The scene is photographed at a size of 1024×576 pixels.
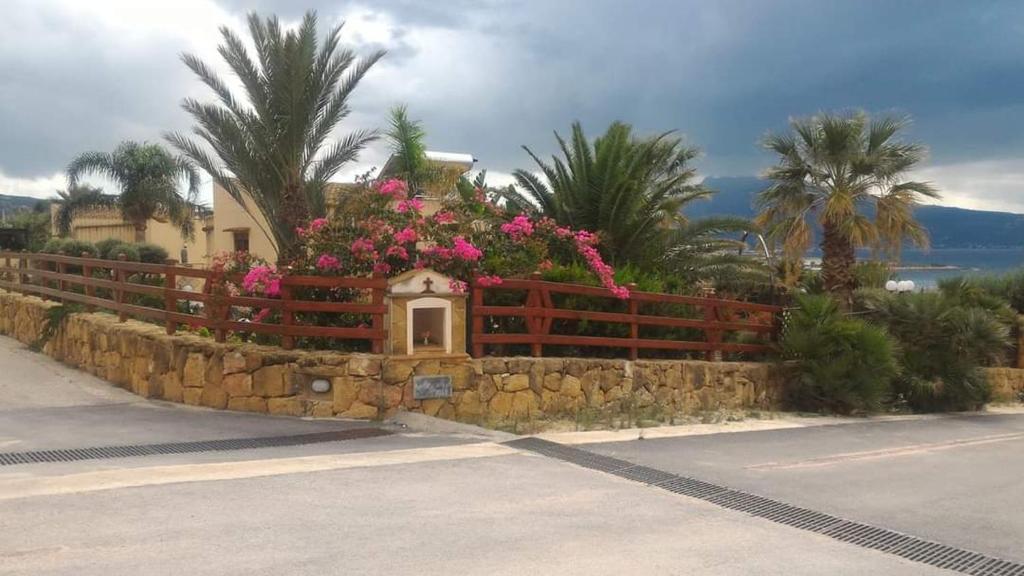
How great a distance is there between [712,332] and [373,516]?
9.30 meters

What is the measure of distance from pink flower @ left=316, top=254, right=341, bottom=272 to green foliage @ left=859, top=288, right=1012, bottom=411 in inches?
425

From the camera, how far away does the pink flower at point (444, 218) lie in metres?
12.0

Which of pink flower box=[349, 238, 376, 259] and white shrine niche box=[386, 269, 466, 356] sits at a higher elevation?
pink flower box=[349, 238, 376, 259]

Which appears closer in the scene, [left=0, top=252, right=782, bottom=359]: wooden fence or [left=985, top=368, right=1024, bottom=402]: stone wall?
[left=0, top=252, right=782, bottom=359]: wooden fence

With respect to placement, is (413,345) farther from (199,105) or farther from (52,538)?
(199,105)

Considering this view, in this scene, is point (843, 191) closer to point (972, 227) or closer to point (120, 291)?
point (120, 291)

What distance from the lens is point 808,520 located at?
22.4 feet

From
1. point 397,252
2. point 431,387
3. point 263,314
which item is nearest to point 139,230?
point 263,314

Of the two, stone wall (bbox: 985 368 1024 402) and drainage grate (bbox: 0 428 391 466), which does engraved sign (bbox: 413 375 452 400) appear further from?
stone wall (bbox: 985 368 1024 402)

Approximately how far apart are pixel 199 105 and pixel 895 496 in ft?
39.6

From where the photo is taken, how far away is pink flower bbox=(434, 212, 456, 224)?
12.0m

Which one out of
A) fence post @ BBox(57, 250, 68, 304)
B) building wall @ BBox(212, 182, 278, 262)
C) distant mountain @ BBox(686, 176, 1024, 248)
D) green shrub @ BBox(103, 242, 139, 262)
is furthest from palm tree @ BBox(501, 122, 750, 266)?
distant mountain @ BBox(686, 176, 1024, 248)

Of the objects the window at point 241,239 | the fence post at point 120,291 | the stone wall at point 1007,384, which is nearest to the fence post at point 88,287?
the fence post at point 120,291

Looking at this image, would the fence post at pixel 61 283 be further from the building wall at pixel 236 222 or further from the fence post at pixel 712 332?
the building wall at pixel 236 222
